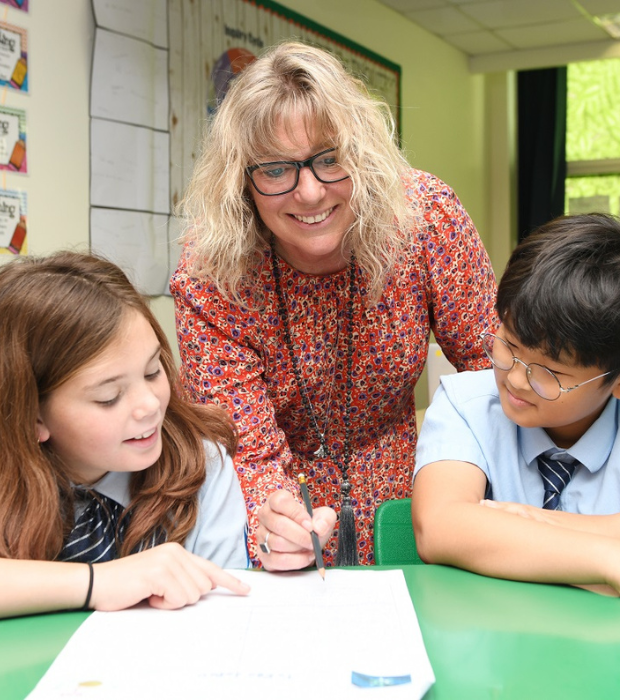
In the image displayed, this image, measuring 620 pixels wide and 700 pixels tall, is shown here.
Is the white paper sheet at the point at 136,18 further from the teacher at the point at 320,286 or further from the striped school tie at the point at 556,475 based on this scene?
the striped school tie at the point at 556,475

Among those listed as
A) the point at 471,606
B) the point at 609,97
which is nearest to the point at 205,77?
the point at 471,606

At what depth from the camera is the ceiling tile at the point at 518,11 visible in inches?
199

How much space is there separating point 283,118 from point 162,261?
2.05m

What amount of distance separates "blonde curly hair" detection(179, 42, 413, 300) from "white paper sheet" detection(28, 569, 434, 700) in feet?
2.20

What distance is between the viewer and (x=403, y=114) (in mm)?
5336

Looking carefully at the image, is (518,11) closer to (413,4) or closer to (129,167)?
(413,4)

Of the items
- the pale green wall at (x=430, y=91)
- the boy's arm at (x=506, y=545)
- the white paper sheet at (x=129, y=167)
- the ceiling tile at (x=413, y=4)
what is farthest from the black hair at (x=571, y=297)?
the ceiling tile at (x=413, y=4)

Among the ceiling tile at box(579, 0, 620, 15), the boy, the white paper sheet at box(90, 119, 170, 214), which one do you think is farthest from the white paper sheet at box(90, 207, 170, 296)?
the ceiling tile at box(579, 0, 620, 15)

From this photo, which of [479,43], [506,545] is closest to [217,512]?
[506,545]

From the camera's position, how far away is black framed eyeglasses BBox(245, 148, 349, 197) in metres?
1.37

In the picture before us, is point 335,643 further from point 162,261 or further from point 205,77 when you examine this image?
point 205,77

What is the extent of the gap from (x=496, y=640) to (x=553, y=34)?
5.62m

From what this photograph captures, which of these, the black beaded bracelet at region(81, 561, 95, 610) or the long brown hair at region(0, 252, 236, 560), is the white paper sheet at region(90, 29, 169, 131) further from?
the black beaded bracelet at region(81, 561, 95, 610)

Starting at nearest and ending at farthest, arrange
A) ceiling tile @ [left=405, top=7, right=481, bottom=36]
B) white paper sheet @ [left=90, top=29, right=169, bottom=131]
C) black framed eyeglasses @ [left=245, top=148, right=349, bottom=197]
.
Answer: black framed eyeglasses @ [left=245, top=148, right=349, bottom=197], white paper sheet @ [left=90, top=29, right=169, bottom=131], ceiling tile @ [left=405, top=7, right=481, bottom=36]
